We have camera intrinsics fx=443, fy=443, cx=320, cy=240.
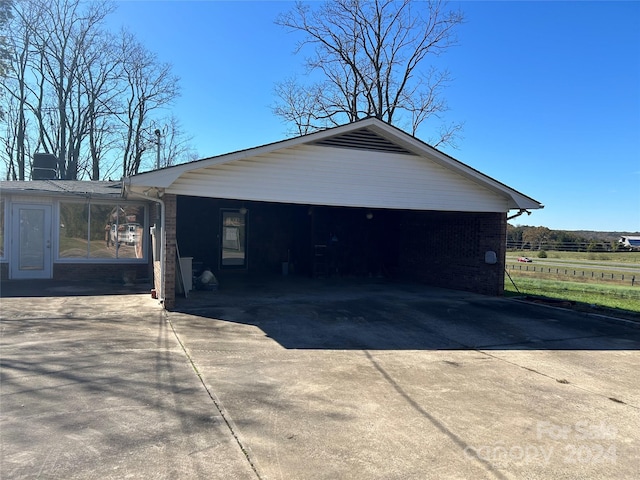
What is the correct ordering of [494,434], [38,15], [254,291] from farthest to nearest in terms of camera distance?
[38,15]
[254,291]
[494,434]

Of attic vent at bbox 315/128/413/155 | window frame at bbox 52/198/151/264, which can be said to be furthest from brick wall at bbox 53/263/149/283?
attic vent at bbox 315/128/413/155

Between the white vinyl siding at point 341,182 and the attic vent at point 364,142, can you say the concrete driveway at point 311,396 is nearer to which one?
the white vinyl siding at point 341,182

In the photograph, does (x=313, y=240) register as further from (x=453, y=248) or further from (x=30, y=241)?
(x=30, y=241)

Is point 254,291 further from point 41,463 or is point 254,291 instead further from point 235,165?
point 41,463

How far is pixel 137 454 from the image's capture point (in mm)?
3309

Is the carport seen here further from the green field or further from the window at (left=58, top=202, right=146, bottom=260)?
the green field

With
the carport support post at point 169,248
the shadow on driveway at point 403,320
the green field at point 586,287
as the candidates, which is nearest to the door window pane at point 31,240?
the shadow on driveway at point 403,320

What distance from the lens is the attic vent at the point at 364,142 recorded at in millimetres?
10516

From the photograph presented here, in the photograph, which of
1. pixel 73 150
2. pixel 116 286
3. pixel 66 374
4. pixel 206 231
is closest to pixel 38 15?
pixel 73 150

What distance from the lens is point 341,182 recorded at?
34.7ft

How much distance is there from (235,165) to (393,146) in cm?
407

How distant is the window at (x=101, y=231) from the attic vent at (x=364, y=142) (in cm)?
702

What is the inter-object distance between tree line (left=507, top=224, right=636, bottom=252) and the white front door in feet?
155

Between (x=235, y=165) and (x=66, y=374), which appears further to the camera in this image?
(x=235, y=165)
